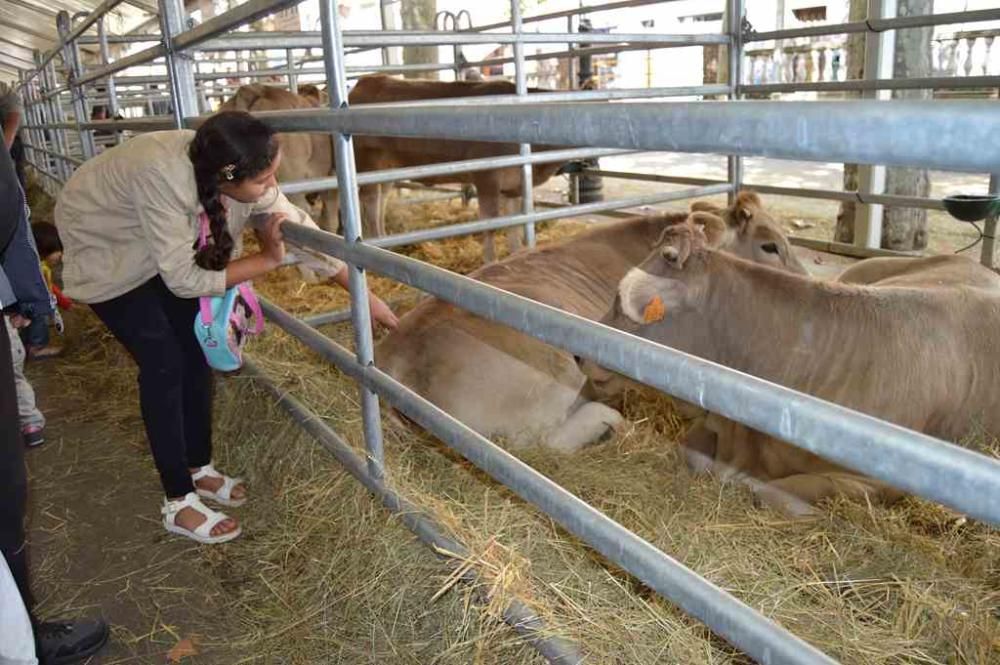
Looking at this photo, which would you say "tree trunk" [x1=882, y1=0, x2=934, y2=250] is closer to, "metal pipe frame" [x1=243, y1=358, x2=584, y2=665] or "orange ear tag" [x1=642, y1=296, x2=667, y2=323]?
"orange ear tag" [x1=642, y1=296, x2=667, y2=323]

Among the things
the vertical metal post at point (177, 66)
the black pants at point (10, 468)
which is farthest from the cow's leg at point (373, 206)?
the black pants at point (10, 468)

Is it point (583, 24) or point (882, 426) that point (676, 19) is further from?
point (882, 426)

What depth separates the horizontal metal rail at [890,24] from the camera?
5.05 m

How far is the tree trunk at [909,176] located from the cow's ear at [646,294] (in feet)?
15.0

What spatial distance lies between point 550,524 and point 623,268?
2.45 meters

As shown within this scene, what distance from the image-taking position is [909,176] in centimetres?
719

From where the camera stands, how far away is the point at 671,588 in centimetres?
167

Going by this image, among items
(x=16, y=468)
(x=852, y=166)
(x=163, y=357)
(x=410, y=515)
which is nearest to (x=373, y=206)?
(x=852, y=166)

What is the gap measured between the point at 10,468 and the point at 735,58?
210 inches

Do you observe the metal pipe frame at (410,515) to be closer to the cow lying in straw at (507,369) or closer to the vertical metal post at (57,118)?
the cow lying in straw at (507,369)

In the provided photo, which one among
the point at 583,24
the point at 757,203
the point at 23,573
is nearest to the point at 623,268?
the point at 757,203

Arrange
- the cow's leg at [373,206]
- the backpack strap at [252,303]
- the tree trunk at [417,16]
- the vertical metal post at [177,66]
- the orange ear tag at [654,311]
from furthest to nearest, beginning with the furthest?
the tree trunk at [417,16] → the cow's leg at [373,206] → the vertical metal post at [177,66] → the backpack strap at [252,303] → the orange ear tag at [654,311]

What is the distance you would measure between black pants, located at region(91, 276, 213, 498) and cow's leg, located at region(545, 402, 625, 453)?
157 cm

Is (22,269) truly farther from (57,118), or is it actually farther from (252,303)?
(57,118)
